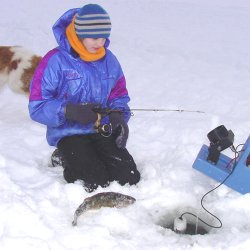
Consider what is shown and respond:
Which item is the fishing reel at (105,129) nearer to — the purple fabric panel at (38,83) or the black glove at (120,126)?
the black glove at (120,126)

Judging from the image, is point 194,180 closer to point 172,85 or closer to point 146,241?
point 146,241

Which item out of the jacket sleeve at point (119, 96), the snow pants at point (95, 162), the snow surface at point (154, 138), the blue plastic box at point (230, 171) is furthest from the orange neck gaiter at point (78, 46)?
the blue plastic box at point (230, 171)

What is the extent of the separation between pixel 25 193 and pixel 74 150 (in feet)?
1.47

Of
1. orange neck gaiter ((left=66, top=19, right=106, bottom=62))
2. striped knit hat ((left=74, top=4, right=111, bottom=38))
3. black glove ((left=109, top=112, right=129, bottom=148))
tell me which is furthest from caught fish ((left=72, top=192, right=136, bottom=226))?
striped knit hat ((left=74, top=4, right=111, bottom=38))

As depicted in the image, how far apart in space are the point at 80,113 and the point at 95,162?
0.39 metres

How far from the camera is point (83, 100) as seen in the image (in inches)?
125

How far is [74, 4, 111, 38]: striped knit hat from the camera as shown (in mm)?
2916

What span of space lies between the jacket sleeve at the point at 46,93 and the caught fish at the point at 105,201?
1.98 ft

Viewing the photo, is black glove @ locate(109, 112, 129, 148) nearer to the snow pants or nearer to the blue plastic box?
the snow pants

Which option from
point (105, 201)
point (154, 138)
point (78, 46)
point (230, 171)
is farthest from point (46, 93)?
point (230, 171)

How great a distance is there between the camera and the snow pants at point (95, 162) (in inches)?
120

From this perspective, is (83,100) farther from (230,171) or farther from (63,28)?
(230,171)

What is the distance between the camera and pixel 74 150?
3104 millimetres

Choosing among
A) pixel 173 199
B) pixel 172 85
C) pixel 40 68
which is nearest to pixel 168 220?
pixel 173 199
